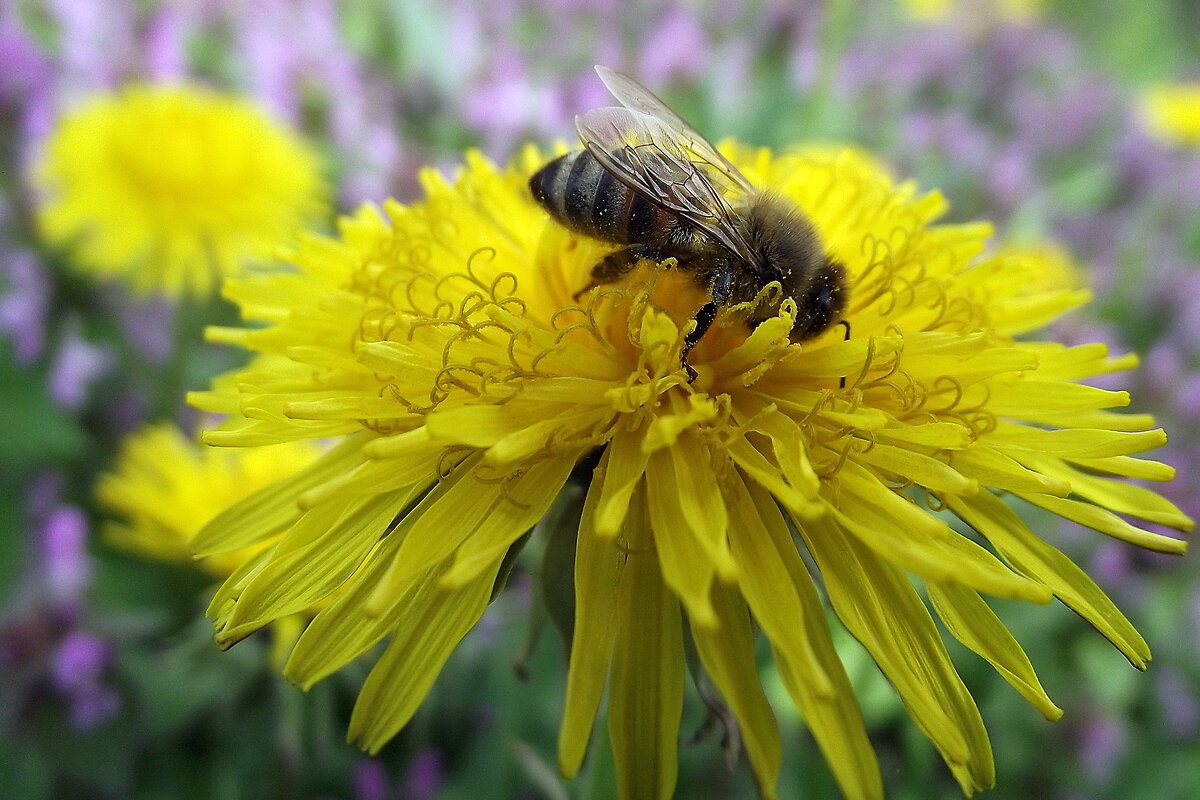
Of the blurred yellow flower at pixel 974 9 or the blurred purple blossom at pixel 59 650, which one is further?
the blurred yellow flower at pixel 974 9

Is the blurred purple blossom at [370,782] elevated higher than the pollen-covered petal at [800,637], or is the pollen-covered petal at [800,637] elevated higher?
the pollen-covered petal at [800,637]

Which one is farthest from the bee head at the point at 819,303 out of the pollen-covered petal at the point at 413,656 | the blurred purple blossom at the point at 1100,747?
the blurred purple blossom at the point at 1100,747

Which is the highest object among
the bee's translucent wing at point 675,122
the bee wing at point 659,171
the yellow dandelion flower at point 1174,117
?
the yellow dandelion flower at point 1174,117

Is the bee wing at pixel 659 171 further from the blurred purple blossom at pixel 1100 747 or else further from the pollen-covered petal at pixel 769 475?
the blurred purple blossom at pixel 1100 747

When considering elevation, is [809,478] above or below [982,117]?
below

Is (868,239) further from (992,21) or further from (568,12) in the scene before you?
(992,21)

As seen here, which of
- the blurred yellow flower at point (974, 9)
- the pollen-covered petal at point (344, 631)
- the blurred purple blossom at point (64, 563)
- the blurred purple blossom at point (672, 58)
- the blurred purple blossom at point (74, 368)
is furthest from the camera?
the blurred yellow flower at point (974, 9)

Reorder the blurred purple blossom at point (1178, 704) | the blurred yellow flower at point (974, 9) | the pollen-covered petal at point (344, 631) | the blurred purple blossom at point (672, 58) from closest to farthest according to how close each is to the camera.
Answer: the pollen-covered petal at point (344, 631) → the blurred purple blossom at point (1178, 704) → the blurred purple blossom at point (672, 58) → the blurred yellow flower at point (974, 9)

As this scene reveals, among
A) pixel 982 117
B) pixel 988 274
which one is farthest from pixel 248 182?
pixel 982 117
